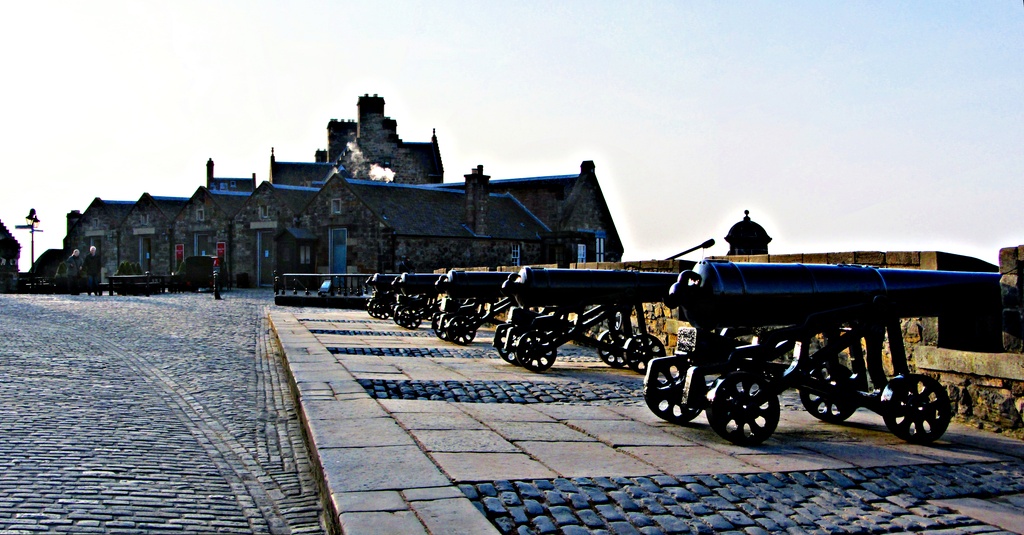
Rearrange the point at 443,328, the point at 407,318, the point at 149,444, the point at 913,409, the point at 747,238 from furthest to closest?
the point at 747,238, the point at 407,318, the point at 443,328, the point at 149,444, the point at 913,409

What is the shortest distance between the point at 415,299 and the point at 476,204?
2615cm

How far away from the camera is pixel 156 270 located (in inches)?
2181

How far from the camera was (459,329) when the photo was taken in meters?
13.7

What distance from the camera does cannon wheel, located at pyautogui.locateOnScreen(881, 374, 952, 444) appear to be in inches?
220

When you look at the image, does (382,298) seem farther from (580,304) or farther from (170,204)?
(170,204)

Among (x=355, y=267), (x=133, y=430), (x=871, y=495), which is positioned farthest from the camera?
(x=355, y=267)

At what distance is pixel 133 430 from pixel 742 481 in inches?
156

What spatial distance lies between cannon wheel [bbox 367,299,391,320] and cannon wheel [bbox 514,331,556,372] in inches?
422

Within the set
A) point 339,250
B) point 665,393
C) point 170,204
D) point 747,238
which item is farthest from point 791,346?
point 170,204

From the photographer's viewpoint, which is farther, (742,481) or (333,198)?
(333,198)

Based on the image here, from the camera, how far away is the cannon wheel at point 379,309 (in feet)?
66.9

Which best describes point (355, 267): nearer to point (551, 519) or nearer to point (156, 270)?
point (156, 270)

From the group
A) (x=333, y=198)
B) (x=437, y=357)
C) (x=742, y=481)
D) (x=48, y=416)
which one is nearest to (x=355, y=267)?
(x=333, y=198)

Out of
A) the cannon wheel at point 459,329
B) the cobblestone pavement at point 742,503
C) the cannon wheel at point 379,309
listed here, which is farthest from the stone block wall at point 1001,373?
the cannon wheel at point 379,309
